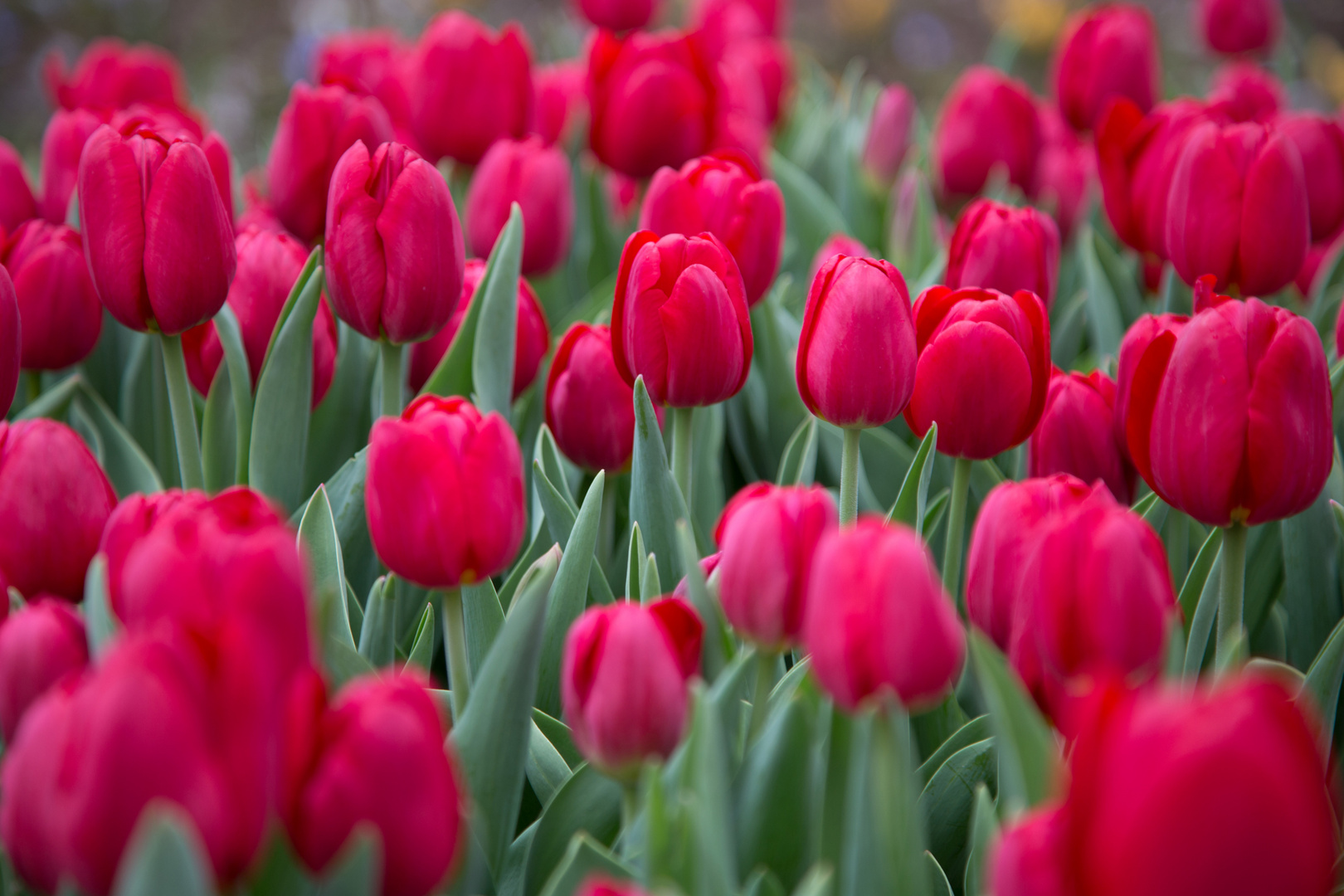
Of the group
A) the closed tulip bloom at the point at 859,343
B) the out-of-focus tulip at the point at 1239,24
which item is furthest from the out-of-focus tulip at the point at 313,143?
the out-of-focus tulip at the point at 1239,24

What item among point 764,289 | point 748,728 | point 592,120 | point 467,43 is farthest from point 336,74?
point 748,728

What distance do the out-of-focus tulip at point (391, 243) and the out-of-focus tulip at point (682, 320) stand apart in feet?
0.43

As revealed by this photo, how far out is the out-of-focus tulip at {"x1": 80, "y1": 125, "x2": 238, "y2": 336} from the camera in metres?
0.79

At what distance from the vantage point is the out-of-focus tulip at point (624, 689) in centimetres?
54

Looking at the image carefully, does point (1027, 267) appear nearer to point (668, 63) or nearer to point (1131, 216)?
point (1131, 216)

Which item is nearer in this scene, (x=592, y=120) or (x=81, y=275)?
(x=81, y=275)

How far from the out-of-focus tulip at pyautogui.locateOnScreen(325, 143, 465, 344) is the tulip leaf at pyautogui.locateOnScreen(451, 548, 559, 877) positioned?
0.31 m

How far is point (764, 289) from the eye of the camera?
1.02m

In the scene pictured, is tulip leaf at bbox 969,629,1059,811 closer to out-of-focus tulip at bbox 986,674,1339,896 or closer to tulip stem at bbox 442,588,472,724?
out-of-focus tulip at bbox 986,674,1339,896

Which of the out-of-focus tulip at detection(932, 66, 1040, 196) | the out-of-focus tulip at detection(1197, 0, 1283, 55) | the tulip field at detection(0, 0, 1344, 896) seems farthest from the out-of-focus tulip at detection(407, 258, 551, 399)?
the out-of-focus tulip at detection(1197, 0, 1283, 55)

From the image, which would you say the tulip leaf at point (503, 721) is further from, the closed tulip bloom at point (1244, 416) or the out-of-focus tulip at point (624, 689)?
the closed tulip bloom at point (1244, 416)

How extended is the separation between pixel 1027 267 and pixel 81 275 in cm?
75

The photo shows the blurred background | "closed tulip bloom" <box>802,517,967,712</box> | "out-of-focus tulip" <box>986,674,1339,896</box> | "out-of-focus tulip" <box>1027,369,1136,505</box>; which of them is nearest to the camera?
"out-of-focus tulip" <box>986,674,1339,896</box>

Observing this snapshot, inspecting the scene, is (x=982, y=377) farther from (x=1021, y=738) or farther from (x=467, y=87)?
(x=467, y=87)
